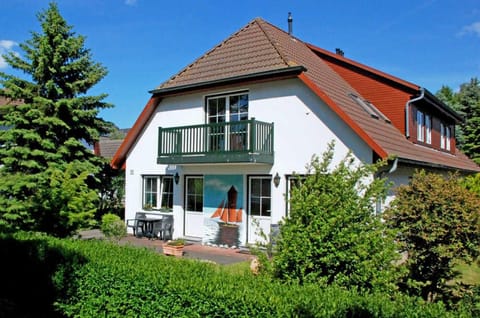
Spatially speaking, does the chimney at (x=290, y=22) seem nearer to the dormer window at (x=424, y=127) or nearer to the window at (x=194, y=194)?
the dormer window at (x=424, y=127)

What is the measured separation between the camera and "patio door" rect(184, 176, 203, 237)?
1429 centimetres

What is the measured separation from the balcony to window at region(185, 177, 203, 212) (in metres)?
1.31

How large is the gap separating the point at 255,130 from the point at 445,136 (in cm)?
1182

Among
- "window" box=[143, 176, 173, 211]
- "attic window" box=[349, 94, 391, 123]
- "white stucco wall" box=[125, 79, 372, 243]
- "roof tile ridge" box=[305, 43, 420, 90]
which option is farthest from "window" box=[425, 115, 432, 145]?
"window" box=[143, 176, 173, 211]

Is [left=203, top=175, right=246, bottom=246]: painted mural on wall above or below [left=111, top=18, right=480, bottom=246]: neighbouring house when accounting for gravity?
below

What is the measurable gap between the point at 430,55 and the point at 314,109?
1026cm

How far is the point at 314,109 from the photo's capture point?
11.8 meters

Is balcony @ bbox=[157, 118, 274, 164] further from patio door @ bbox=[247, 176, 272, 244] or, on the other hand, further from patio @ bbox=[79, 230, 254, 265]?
patio @ bbox=[79, 230, 254, 265]

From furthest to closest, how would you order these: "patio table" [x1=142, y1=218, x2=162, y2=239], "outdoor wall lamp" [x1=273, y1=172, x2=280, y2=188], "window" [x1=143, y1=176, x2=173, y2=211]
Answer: "window" [x1=143, y1=176, x2=173, y2=211]
"patio table" [x1=142, y1=218, x2=162, y2=239]
"outdoor wall lamp" [x1=273, y1=172, x2=280, y2=188]

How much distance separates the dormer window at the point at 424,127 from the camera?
1495cm

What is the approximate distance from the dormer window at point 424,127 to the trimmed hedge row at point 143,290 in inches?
467

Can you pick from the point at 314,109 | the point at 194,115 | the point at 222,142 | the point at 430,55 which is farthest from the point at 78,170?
the point at 430,55

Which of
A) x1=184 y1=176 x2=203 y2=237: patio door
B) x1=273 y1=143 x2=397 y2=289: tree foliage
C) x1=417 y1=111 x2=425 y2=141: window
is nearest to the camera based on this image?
x1=273 y1=143 x2=397 y2=289: tree foliage

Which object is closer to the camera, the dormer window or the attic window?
the attic window
